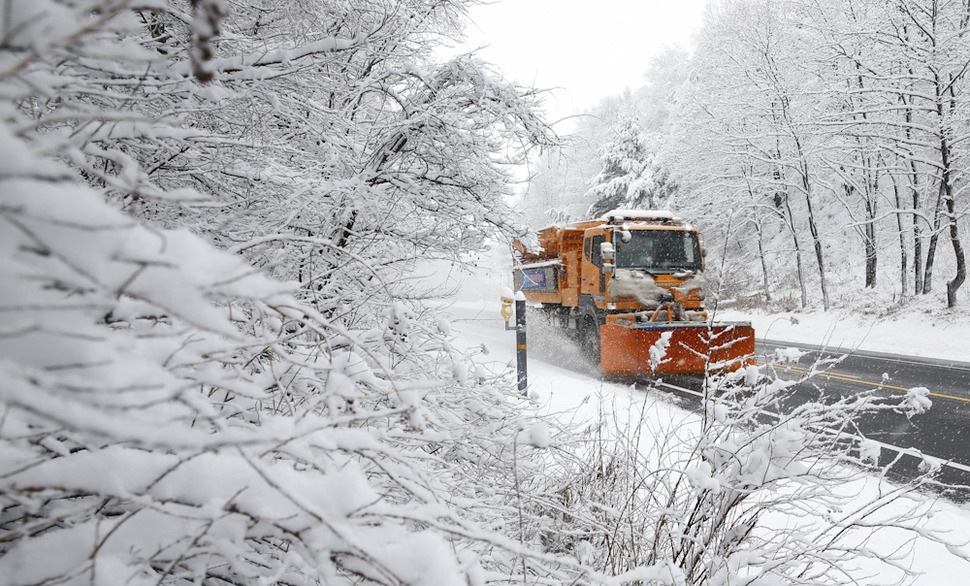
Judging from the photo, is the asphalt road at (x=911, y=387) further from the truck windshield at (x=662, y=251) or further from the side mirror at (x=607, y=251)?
the side mirror at (x=607, y=251)

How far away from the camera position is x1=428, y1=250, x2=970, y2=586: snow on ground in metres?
3.31

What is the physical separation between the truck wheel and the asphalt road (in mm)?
2803

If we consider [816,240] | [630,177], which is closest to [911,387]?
[816,240]

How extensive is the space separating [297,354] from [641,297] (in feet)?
27.5

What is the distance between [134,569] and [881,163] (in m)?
22.2

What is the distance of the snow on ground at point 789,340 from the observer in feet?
10.8

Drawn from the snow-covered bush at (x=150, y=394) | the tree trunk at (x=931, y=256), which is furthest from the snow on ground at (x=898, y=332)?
the snow-covered bush at (x=150, y=394)

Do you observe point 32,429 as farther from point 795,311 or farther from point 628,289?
point 795,311

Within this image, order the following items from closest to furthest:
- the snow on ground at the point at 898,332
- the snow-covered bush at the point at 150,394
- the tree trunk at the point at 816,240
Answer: the snow-covered bush at the point at 150,394 < the snow on ground at the point at 898,332 < the tree trunk at the point at 816,240

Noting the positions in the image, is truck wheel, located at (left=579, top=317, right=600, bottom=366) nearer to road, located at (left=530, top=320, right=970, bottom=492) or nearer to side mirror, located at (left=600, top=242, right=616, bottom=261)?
road, located at (left=530, top=320, right=970, bottom=492)

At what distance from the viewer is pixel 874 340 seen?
1384 centimetres

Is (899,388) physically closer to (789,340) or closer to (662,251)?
(662,251)

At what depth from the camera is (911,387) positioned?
8.63 m

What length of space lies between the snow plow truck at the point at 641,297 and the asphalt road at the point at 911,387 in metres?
1.14
